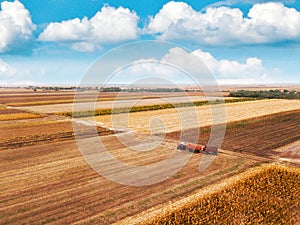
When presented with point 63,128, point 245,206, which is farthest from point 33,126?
point 245,206

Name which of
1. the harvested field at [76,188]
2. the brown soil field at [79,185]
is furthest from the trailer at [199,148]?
the harvested field at [76,188]

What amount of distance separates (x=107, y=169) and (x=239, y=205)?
10435mm

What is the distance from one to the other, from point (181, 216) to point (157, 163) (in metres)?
9.70

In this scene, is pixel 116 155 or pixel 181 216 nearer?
pixel 181 216

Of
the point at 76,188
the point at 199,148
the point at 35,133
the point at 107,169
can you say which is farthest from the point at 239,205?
the point at 35,133

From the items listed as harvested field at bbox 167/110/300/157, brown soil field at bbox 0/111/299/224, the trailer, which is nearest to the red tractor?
the trailer

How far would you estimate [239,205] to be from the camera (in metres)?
16.2

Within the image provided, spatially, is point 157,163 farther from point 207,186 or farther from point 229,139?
point 229,139

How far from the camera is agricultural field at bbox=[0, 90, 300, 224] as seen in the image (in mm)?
16141

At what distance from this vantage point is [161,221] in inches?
565

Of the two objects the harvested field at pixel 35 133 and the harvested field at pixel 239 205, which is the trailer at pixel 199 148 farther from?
the harvested field at pixel 35 133

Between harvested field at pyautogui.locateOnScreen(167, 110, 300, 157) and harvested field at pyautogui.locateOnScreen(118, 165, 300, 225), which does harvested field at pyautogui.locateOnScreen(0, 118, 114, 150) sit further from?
harvested field at pyautogui.locateOnScreen(118, 165, 300, 225)

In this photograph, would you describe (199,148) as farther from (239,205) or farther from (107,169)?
(239,205)

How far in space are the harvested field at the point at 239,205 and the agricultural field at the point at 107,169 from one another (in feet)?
0.75
